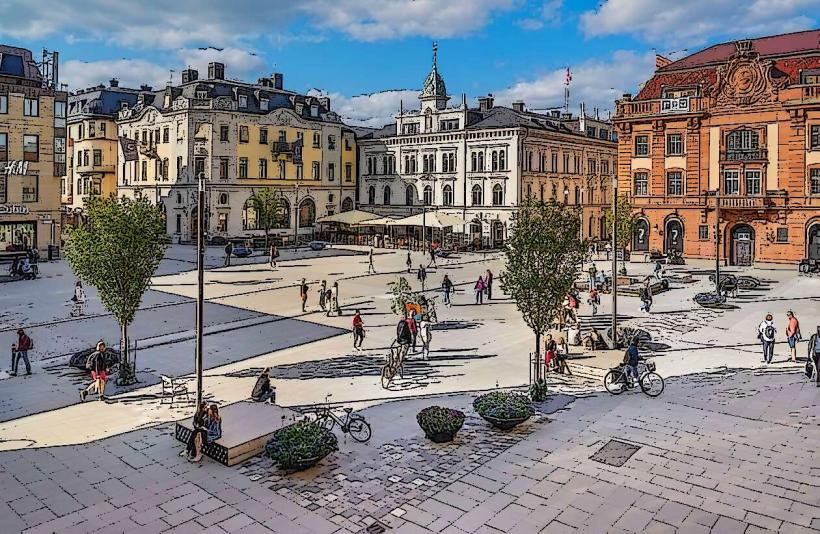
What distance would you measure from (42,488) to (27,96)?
148ft

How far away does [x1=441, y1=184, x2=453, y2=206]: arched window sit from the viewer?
227ft

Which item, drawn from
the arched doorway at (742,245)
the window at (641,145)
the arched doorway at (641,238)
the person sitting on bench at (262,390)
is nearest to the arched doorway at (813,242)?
the arched doorway at (742,245)

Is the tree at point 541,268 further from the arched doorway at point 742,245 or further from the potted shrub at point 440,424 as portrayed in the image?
the arched doorway at point 742,245

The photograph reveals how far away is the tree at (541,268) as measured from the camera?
19.4 meters

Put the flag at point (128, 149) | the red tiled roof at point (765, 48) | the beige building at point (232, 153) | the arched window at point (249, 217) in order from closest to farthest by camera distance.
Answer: the red tiled roof at point (765, 48)
the beige building at point (232, 153)
the flag at point (128, 149)
the arched window at point (249, 217)

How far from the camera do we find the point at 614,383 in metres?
18.9

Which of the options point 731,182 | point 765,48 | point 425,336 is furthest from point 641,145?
point 425,336

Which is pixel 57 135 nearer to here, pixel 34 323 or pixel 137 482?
pixel 34 323

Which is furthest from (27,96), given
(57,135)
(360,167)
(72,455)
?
(72,455)

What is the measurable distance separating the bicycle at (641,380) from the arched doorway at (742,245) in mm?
35859

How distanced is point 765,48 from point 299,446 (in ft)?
171

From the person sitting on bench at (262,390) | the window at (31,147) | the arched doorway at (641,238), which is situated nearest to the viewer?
the person sitting on bench at (262,390)

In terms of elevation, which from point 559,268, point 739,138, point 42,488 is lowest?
point 42,488

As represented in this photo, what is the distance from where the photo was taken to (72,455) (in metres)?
14.1
